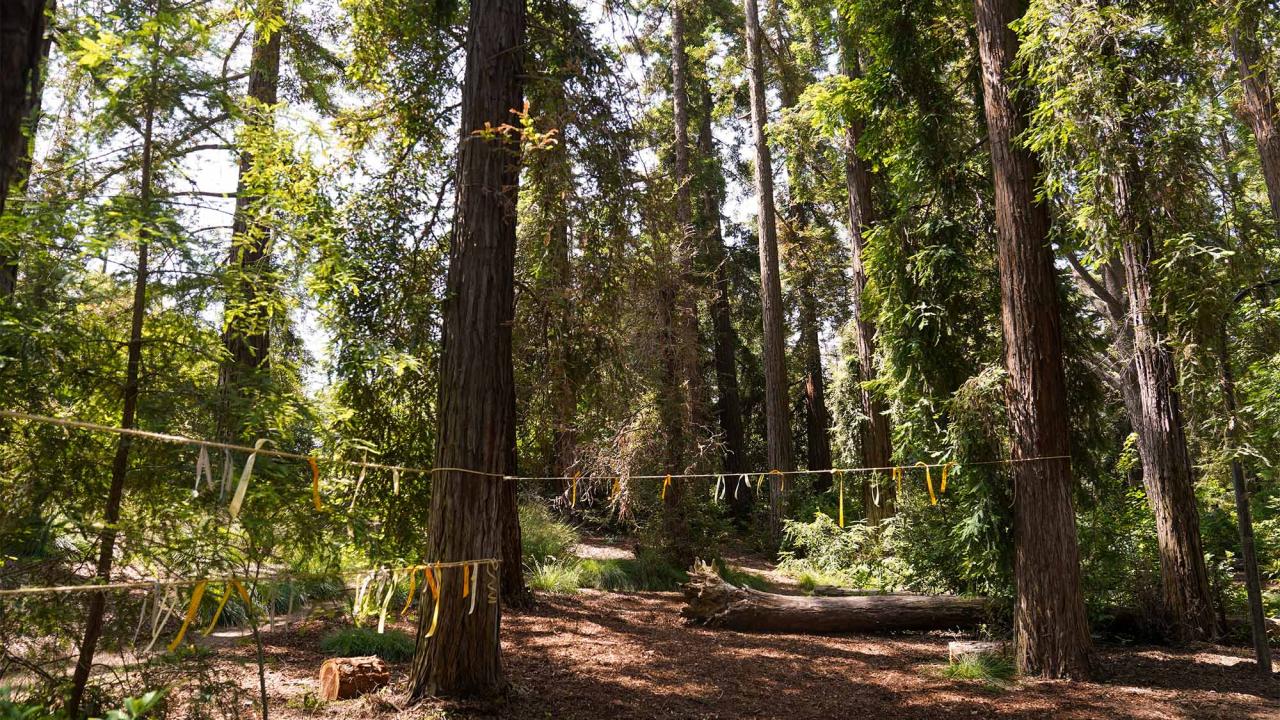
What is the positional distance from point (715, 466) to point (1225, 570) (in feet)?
24.2

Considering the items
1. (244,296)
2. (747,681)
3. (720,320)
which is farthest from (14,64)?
(720,320)

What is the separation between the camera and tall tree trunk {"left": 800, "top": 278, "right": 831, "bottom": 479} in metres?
21.1

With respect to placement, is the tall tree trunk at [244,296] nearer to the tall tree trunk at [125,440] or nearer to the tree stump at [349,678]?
the tall tree trunk at [125,440]

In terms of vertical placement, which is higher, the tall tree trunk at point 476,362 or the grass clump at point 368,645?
the tall tree trunk at point 476,362

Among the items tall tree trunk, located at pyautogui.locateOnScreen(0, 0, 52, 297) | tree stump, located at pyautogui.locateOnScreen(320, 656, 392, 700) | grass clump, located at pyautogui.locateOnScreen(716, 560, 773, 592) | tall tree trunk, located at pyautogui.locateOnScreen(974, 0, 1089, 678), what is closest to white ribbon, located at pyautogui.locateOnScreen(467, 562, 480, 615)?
tree stump, located at pyautogui.locateOnScreen(320, 656, 392, 700)

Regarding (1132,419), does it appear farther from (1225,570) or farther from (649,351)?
(649,351)

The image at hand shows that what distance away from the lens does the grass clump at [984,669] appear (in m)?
6.83

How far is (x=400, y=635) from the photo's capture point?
22.9 feet

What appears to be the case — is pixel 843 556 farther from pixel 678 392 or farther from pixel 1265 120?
pixel 1265 120

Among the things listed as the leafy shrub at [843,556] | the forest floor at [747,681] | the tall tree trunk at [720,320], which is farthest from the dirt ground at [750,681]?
the tall tree trunk at [720,320]

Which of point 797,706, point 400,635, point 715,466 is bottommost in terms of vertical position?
point 797,706

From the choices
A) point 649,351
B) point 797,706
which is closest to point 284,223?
point 797,706

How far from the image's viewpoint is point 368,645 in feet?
21.9

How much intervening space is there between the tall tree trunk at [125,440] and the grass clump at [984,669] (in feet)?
21.8
